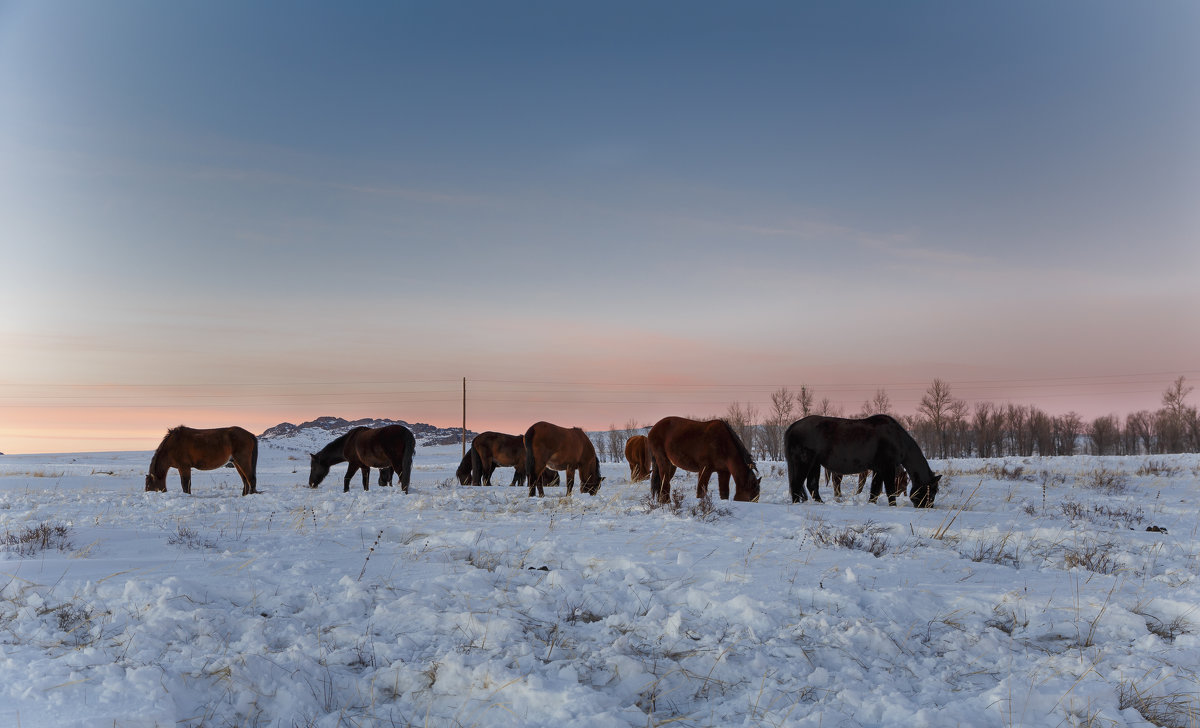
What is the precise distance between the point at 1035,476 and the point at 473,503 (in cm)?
1900

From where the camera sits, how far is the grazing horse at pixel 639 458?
777 inches

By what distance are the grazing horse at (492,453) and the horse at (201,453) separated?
6.59 m

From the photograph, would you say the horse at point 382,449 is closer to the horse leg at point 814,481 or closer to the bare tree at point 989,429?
the horse leg at point 814,481

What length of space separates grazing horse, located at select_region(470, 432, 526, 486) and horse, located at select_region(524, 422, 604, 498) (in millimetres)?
4433

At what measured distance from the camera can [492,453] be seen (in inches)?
846

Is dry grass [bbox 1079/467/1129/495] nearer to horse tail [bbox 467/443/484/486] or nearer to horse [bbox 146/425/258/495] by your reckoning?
horse tail [bbox 467/443/484/486]

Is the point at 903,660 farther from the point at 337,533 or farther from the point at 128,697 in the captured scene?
the point at 337,533

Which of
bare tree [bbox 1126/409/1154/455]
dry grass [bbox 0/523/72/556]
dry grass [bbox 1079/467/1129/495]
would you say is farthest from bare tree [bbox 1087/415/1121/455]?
dry grass [bbox 0/523/72/556]

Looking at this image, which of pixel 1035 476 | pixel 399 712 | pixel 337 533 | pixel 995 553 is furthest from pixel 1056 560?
pixel 1035 476

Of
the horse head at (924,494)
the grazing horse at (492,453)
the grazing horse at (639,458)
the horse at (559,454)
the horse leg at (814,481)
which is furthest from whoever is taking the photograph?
the grazing horse at (492,453)

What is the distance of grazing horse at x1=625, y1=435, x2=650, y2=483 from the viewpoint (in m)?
19.7

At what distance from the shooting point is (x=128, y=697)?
3373 millimetres

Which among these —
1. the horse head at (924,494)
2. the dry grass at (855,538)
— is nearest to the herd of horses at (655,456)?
the horse head at (924,494)

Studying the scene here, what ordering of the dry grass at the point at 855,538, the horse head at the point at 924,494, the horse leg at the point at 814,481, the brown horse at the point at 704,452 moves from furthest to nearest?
the horse leg at the point at 814,481 < the brown horse at the point at 704,452 < the horse head at the point at 924,494 < the dry grass at the point at 855,538
